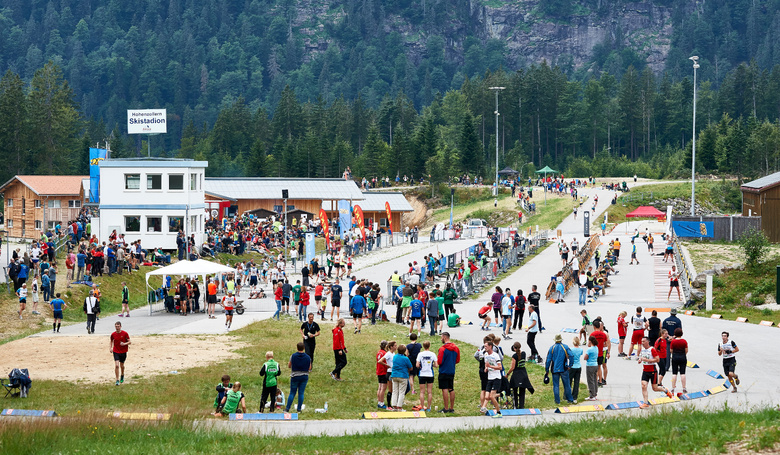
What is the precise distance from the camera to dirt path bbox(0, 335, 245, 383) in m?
20.6

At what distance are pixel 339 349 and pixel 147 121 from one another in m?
39.3

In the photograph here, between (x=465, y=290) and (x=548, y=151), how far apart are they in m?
109

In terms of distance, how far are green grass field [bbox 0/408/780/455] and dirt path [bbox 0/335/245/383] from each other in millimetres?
5362

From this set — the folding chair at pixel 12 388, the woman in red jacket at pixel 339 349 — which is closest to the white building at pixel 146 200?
the folding chair at pixel 12 388

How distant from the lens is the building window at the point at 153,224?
148ft

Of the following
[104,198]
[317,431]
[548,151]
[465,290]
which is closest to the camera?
[317,431]

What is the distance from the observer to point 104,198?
4453 cm

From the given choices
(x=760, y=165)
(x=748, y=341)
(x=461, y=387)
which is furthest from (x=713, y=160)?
(x=461, y=387)

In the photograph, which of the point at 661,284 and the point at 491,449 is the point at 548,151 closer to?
the point at 661,284

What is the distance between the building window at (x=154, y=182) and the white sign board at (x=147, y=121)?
31.4ft

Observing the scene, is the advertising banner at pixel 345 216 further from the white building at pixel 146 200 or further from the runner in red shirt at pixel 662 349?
the runner in red shirt at pixel 662 349

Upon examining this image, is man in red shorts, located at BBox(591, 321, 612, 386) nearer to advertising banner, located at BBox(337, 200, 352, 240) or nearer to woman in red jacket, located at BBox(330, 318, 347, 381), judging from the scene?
woman in red jacket, located at BBox(330, 318, 347, 381)

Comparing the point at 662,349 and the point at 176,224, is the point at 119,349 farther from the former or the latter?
the point at 176,224

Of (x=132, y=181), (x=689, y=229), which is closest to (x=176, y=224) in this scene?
(x=132, y=181)
